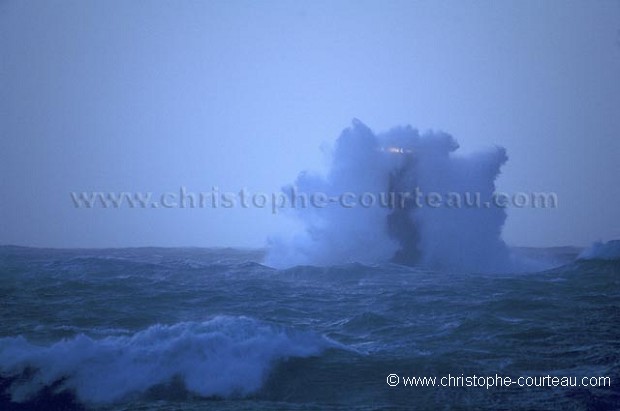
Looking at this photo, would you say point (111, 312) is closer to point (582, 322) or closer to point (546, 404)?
point (546, 404)

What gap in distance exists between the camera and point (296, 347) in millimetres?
9000

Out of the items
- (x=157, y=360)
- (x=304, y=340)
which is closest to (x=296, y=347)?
(x=304, y=340)

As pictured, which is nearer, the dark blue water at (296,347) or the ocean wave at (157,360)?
the dark blue water at (296,347)

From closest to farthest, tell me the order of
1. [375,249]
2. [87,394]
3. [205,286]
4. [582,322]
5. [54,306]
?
[87,394]
[582,322]
[54,306]
[205,286]
[375,249]

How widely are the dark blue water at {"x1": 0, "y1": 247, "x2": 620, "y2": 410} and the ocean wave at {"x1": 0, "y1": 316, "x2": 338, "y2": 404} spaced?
0.03 meters

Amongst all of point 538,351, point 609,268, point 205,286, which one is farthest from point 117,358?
point 609,268

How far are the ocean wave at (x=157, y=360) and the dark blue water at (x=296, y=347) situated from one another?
0.03m

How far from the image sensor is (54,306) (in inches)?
527

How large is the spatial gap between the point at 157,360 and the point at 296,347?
2511 millimetres

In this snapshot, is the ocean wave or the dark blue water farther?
the ocean wave

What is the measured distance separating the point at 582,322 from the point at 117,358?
10443 mm

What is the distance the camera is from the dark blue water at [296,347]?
714 cm

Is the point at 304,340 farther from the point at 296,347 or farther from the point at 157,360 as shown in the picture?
the point at 157,360

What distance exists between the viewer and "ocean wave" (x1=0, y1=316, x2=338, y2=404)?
24.9 feet
